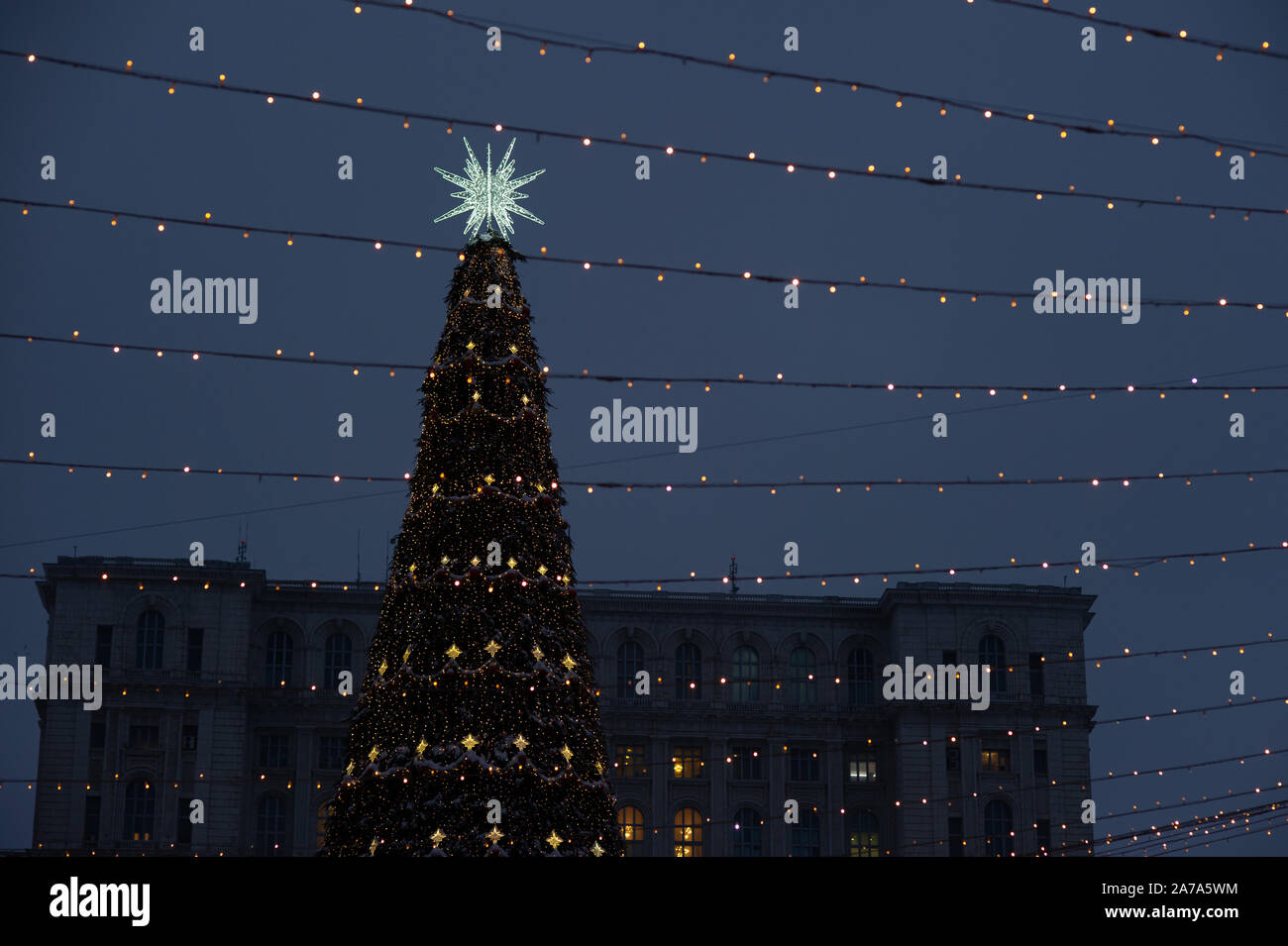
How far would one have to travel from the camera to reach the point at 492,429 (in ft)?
63.3

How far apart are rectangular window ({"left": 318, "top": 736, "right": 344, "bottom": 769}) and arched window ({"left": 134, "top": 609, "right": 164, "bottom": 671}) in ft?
21.4

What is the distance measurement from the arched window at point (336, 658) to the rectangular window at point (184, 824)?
663 centimetres

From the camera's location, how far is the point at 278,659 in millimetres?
60156

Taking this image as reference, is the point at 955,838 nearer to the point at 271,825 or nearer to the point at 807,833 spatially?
the point at 807,833

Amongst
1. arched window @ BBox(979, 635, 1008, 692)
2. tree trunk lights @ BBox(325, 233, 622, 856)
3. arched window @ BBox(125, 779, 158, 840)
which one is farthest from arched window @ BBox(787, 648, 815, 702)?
tree trunk lights @ BBox(325, 233, 622, 856)

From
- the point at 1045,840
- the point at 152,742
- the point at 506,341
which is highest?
the point at 506,341

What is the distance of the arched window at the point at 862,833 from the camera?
59875mm

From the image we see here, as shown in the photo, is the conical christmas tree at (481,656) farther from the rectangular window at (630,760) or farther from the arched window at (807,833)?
the arched window at (807,833)

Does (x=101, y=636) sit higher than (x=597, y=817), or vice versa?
(x=101, y=636)
